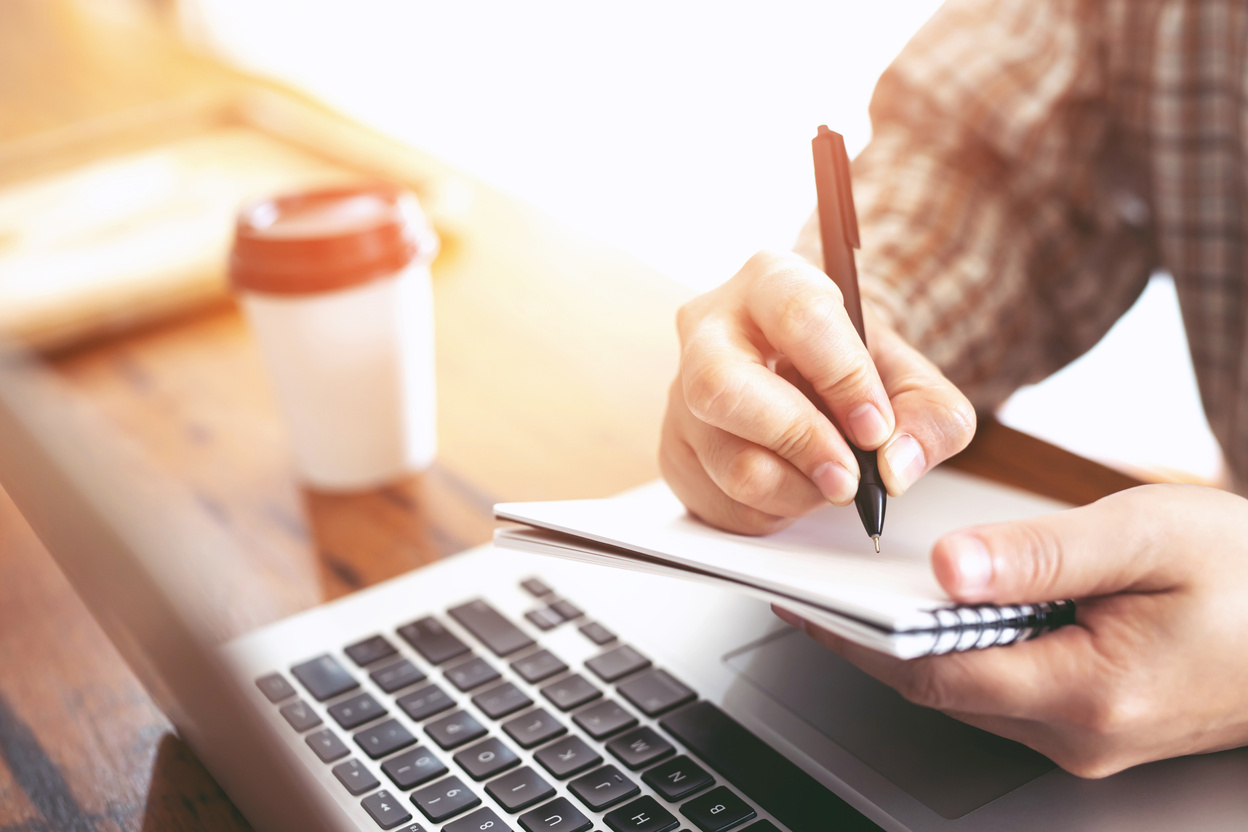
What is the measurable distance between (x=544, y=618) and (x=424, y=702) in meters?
0.07

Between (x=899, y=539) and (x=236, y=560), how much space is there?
38 centimetres

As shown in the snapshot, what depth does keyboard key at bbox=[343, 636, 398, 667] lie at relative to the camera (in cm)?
47

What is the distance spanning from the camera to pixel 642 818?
0.38 meters

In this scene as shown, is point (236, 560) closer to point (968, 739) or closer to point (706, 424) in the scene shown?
point (706, 424)

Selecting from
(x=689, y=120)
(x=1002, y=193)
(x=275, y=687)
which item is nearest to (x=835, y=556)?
(x=275, y=687)

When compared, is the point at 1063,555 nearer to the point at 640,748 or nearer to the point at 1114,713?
the point at 1114,713

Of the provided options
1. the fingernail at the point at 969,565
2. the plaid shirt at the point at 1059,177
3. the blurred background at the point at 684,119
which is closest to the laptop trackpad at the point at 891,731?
the fingernail at the point at 969,565

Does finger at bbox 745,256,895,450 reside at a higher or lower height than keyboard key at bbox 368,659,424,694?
higher

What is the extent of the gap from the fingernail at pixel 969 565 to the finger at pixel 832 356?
9 centimetres

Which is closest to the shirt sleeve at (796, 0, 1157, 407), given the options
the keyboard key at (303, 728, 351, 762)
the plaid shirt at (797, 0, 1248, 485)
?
the plaid shirt at (797, 0, 1248, 485)

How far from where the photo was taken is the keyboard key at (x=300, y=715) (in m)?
0.43

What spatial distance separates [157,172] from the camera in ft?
3.43

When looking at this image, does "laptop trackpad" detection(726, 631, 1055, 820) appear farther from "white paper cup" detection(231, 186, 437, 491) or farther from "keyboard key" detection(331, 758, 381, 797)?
"white paper cup" detection(231, 186, 437, 491)

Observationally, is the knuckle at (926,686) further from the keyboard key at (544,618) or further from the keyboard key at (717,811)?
the keyboard key at (544,618)
